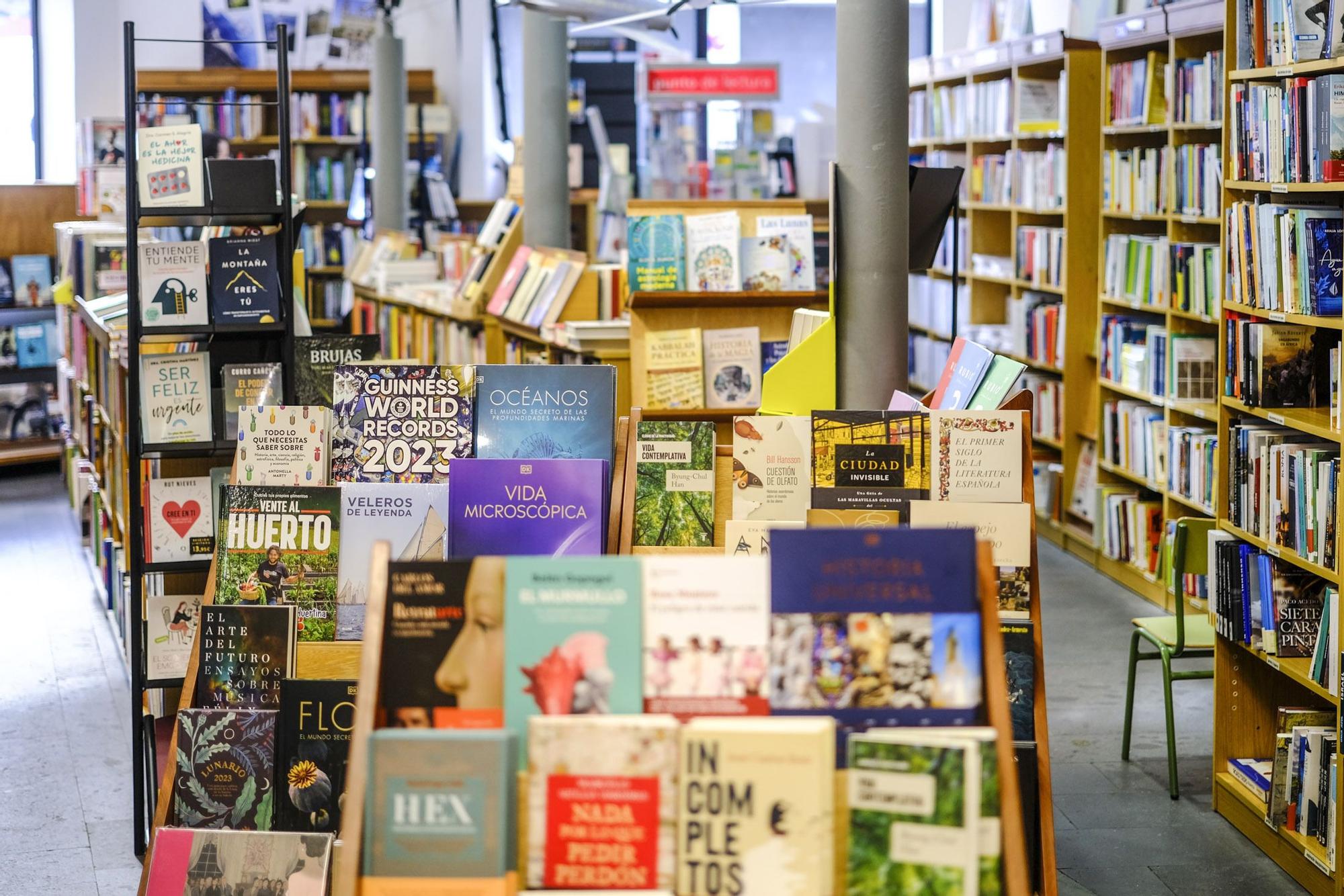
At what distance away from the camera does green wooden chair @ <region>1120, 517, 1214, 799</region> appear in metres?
4.89

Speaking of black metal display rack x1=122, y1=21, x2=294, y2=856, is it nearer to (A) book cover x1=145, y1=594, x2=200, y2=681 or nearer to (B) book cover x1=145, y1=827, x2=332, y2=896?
(A) book cover x1=145, y1=594, x2=200, y2=681

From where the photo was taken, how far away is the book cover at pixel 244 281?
14.6 ft

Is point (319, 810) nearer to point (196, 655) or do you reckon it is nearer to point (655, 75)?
point (196, 655)

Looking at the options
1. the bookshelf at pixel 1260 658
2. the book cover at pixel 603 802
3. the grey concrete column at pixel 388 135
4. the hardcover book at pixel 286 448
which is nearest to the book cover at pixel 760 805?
the book cover at pixel 603 802

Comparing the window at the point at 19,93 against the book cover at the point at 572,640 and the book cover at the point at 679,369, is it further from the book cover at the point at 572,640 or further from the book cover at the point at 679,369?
the book cover at the point at 572,640

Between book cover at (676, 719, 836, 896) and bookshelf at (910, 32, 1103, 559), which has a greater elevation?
bookshelf at (910, 32, 1103, 559)

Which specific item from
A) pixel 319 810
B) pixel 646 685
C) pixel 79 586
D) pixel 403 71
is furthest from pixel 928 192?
pixel 403 71

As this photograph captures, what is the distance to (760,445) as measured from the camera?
3254 millimetres

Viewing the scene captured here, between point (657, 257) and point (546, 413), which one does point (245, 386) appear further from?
point (657, 257)

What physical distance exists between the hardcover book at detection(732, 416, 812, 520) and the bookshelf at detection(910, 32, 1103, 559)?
5.02 m

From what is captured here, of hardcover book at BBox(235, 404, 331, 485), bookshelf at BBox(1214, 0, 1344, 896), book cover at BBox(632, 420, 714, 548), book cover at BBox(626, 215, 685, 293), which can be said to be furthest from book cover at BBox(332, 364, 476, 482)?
book cover at BBox(626, 215, 685, 293)

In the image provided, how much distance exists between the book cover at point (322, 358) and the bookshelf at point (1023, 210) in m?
3.93

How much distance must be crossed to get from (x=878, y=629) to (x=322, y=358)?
3.12 metres

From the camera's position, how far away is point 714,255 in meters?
5.80
